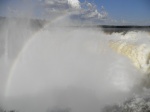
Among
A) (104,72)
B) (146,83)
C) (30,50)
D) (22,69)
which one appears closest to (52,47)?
(30,50)

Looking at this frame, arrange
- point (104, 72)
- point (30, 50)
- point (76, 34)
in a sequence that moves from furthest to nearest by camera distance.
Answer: point (76, 34) < point (30, 50) < point (104, 72)

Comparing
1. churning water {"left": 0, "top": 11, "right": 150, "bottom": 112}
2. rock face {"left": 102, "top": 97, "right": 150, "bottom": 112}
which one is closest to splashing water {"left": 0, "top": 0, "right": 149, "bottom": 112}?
churning water {"left": 0, "top": 11, "right": 150, "bottom": 112}

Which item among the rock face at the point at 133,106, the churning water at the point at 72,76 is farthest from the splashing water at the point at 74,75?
the rock face at the point at 133,106

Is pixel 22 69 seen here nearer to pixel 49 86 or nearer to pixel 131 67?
pixel 49 86

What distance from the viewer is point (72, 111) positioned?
69.8ft

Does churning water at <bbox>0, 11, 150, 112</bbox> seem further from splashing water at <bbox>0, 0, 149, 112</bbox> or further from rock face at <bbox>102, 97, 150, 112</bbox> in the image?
rock face at <bbox>102, 97, 150, 112</bbox>

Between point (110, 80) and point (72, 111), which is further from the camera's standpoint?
point (110, 80)

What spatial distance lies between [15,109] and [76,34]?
989 inches

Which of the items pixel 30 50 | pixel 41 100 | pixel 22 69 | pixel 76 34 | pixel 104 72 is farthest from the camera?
pixel 76 34

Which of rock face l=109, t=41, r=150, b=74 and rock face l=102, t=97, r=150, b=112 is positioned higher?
rock face l=109, t=41, r=150, b=74

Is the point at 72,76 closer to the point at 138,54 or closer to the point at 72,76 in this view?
the point at 72,76

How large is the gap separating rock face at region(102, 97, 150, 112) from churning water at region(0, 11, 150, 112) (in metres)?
0.75

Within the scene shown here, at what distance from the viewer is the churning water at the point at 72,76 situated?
2325cm

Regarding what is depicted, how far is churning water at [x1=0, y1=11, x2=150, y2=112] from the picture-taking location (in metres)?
23.2
